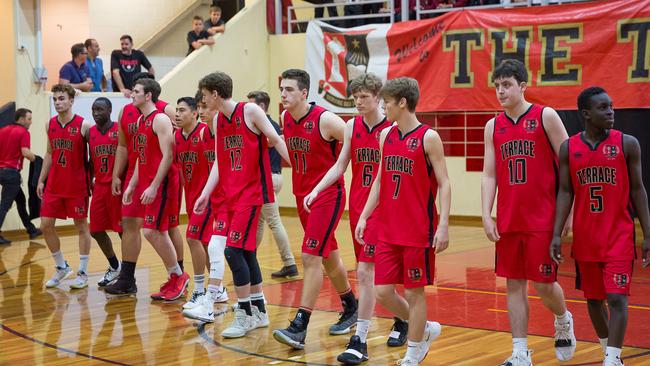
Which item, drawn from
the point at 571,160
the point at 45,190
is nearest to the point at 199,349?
the point at 571,160

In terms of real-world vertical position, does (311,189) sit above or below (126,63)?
below

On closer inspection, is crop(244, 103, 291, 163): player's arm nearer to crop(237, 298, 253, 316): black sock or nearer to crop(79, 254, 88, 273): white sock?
crop(237, 298, 253, 316): black sock

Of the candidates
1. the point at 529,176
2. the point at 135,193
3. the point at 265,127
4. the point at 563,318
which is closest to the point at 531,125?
the point at 529,176

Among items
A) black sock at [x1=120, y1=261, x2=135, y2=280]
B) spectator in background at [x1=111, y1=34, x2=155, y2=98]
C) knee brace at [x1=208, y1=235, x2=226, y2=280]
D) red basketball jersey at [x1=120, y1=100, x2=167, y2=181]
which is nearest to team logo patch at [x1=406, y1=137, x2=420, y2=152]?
knee brace at [x1=208, y1=235, x2=226, y2=280]

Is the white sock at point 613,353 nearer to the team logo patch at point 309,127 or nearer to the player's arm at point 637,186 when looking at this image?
the player's arm at point 637,186

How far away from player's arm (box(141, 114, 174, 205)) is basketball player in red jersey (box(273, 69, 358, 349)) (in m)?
1.52

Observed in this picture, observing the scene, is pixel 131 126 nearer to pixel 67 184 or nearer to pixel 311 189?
pixel 67 184

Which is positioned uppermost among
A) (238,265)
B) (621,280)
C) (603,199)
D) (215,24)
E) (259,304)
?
(215,24)

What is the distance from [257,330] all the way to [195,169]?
5.73 ft

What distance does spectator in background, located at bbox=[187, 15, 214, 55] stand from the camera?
15.8 meters

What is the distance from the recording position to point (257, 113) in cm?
675

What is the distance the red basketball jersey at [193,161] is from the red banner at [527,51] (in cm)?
682

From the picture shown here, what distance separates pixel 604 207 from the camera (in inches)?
204

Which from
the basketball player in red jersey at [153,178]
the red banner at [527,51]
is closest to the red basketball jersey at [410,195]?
the basketball player in red jersey at [153,178]
